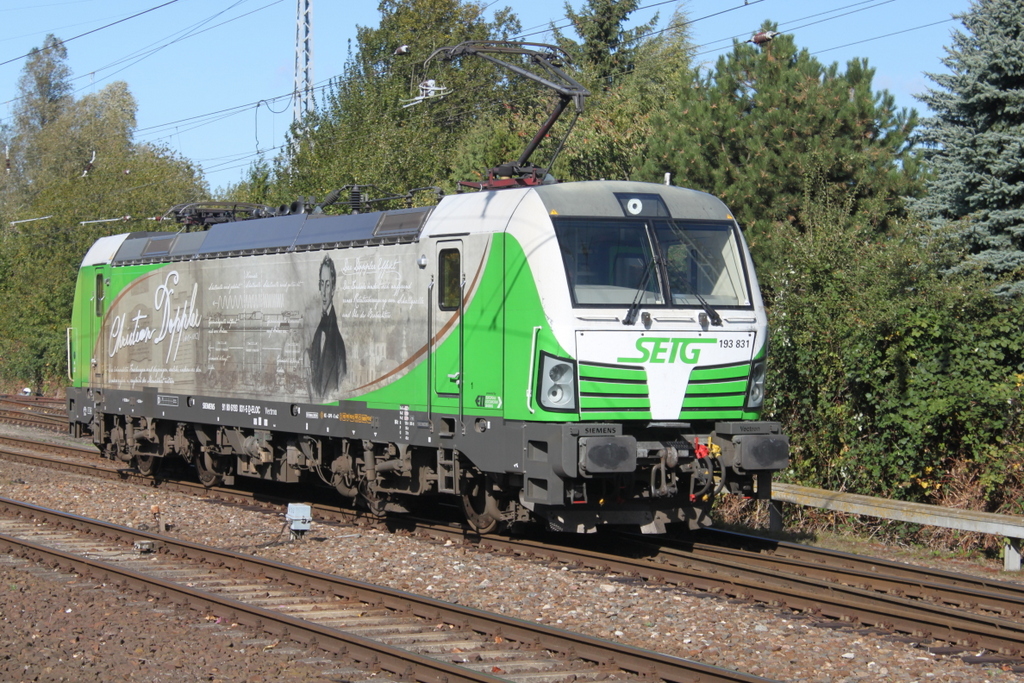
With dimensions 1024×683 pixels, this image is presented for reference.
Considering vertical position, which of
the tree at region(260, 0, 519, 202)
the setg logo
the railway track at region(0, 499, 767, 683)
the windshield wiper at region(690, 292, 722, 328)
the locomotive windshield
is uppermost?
the tree at region(260, 0, 519, 202)

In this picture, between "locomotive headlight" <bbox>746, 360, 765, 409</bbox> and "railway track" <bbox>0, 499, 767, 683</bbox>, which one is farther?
"locomotive headlight" <bbox>746, 360, 765, 409</bbox>

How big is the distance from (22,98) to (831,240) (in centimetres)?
7125

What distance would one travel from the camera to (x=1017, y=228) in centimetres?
1420

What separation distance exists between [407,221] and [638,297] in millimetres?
2882

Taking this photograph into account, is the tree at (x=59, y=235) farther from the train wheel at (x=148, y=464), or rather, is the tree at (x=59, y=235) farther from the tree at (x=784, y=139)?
the tree at (x=784, y=139)

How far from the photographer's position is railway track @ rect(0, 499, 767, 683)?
738 cm

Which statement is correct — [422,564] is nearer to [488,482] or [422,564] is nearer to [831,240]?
[488,482]

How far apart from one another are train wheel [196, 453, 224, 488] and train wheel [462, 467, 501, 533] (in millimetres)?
5377

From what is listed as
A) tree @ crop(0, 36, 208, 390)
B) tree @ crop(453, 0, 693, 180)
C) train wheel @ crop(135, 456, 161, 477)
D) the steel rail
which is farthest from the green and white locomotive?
tree @ crop(0, 36, 208, 390)

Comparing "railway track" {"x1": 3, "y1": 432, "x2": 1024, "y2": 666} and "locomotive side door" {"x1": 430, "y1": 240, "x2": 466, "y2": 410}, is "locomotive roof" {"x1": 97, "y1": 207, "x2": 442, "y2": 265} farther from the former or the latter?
"railway track" {"x1": 3, "y1": 432, "x2": 1024, "y2": 666}

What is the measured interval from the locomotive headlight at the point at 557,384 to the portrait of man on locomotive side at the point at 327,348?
3.45 meters

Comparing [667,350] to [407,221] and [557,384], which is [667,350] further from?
[407,221]

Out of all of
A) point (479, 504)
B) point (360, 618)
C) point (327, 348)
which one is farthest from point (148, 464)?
point (360, 618)

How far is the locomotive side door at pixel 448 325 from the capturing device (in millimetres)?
11242
